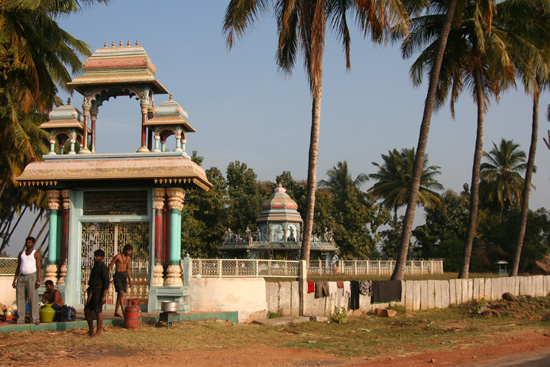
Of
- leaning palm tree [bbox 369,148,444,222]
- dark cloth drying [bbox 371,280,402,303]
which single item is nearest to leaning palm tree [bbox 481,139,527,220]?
leaning palm tree [bbox 369,148,444,222]

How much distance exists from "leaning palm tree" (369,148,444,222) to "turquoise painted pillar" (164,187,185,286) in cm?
3699

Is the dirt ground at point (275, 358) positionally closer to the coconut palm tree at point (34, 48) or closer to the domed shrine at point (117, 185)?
the domed shrine at point (117, 185)

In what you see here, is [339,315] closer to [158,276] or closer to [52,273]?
[158,276]

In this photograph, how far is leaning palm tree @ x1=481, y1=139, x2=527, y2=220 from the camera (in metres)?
51.4

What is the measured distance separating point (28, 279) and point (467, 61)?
19.5m

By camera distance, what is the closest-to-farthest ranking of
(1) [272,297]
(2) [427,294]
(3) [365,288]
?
(1) [272,297] < (3) [365,288] < (2) [427,294]

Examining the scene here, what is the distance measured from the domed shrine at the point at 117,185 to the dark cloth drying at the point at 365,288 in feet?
20.4

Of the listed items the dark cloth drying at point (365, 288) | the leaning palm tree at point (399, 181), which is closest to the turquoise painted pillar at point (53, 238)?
the dark cloth drying at point (365, 288)

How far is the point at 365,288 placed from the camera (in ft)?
62.1

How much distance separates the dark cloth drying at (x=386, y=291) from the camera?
63.1 feet

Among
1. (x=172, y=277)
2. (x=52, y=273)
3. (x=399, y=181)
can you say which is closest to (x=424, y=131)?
A: (x=172, y=277)

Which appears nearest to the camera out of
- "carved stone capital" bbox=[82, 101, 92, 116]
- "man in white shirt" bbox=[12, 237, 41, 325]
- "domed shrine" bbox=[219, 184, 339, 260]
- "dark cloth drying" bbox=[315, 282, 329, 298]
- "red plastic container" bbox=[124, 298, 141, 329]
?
"man in white shirt" bbox=[12, 237, 41, 325]

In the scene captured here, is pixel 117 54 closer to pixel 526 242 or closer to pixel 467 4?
pixel 467 4

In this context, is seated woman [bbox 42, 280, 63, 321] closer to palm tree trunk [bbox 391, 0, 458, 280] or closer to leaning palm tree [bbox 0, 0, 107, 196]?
leaning palm tree [bbox 0, 0, 107, 196]
